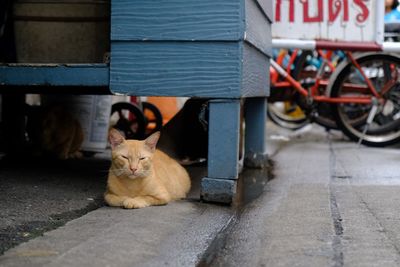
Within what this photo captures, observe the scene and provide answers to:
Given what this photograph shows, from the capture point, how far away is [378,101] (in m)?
6.62

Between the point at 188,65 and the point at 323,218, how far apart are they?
1.09m

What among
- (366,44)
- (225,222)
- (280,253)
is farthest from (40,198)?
(366,44)

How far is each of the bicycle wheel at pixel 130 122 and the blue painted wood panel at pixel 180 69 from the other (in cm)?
216

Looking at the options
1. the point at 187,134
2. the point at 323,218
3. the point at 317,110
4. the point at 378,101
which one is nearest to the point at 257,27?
the point at 187,134

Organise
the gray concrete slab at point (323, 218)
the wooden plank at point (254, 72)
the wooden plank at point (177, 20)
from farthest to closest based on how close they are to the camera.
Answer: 1. the wooden plank at point (254, 72)
2. the wooden plank at point (177, 20)
3. the gray concrete slab at point (323, 218)

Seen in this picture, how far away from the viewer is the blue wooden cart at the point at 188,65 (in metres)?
3.36

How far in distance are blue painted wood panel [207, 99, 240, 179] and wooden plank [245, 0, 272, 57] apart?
0.41m

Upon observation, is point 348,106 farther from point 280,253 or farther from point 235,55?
point 280,253

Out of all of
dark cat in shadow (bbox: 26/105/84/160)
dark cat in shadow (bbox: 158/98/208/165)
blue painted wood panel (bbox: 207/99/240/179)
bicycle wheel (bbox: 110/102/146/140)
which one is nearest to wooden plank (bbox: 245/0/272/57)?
blue painted wood panel (bbox: 207/99/240/179)

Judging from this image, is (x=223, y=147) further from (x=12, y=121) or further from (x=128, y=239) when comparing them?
(x=12, y=121)

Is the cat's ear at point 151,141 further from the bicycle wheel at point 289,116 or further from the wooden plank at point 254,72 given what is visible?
the bicycle wheel at point 289,116

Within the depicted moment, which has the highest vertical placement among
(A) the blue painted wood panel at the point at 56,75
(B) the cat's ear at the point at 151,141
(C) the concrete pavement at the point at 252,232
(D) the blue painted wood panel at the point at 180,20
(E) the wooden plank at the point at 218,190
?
(D) the blue painted wood panel at the point at 180,20

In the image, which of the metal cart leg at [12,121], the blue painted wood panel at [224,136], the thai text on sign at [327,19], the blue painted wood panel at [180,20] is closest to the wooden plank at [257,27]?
the blue painted wood panel at [180,20]

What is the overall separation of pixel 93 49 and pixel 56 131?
1.00m
